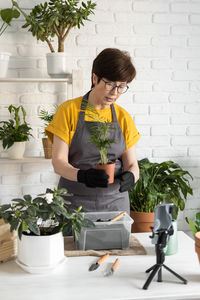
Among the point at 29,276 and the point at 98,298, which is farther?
the point at 29,276

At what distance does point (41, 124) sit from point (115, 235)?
1725 mm

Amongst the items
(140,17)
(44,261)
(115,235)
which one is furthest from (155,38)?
(44,261)

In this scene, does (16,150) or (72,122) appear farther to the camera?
(16,150)

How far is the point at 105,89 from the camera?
74.4 inches

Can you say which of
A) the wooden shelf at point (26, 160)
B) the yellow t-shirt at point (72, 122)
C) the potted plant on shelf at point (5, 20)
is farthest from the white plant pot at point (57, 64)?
the yellow t-shirt at point (72, 122)

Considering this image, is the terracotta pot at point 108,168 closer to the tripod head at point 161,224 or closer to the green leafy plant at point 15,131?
the tripod head at point 161,224

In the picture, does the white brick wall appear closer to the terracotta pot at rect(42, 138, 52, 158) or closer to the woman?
the terracotta pot at rect(42, 138, 52, 158)

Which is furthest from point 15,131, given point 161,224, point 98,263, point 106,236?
point 161,224

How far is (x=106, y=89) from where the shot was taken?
6.19 ft

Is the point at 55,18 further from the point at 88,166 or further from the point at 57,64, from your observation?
the point at 88,166

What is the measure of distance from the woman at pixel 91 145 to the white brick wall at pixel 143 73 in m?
0.96

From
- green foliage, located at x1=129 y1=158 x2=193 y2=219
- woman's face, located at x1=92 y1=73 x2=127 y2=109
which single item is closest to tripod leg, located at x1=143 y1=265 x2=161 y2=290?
woman's face, located at x1=92 y1=73 x2=127 y2=109

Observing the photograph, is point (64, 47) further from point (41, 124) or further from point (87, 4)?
point (41, 124)

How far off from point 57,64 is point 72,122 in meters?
0.87
